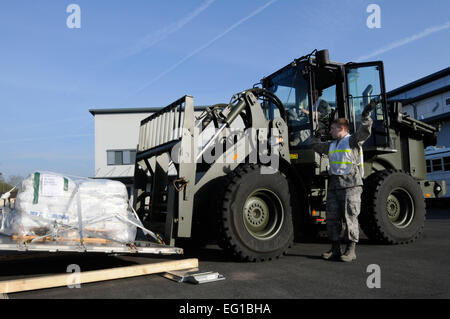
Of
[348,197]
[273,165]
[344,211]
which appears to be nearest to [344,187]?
[348,197]

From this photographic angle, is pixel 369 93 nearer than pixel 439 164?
Yes

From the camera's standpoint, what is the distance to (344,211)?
4887 mm

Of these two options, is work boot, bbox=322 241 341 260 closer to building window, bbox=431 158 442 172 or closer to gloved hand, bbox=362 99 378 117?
gloved hand, bbox=362 99 378 117

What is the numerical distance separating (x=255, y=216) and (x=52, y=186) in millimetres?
2488

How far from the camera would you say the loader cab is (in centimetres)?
624

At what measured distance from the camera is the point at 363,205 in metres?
5.85

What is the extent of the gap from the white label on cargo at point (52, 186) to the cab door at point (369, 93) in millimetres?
4650

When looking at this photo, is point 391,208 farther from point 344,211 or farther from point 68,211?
point 68,211

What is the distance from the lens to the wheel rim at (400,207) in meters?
6.16

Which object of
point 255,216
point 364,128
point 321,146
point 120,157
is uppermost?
point 120,157

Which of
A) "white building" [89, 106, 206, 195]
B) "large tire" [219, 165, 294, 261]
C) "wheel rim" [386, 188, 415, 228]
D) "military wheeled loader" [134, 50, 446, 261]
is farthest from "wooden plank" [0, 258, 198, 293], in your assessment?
"white building" [89, 106, 206, 195]

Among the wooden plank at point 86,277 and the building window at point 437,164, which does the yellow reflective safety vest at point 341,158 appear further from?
the building window at point 437,164

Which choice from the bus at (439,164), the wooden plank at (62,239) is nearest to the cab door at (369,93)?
the wooden plank at (62,239)
